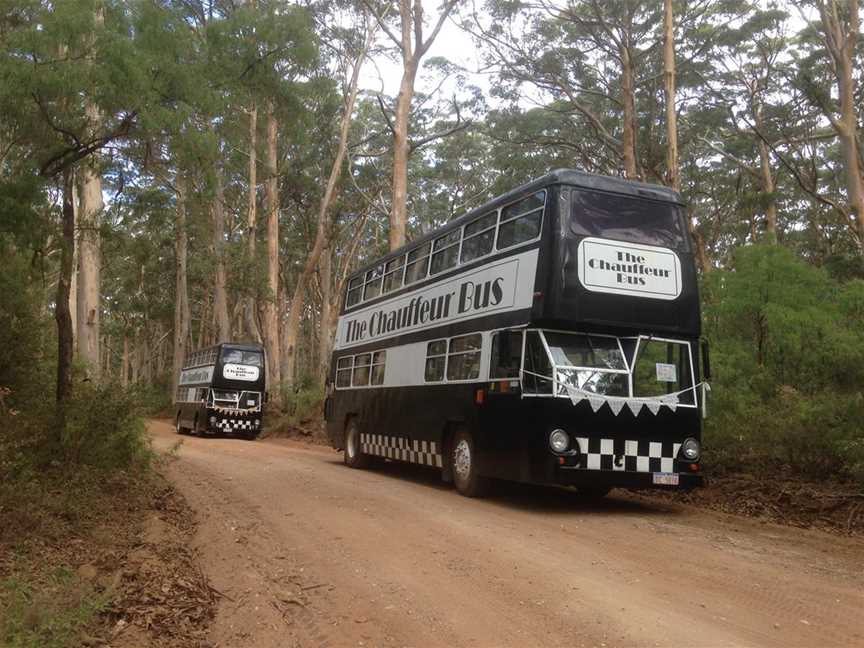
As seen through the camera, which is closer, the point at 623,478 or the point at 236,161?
the point at 623,478

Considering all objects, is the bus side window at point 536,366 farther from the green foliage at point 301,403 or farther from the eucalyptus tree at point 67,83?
the green foliage at point 301,403

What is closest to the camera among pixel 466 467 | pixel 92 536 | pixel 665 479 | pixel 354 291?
pixel 92 536

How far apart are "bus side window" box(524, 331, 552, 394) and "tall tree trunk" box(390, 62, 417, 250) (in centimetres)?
1186

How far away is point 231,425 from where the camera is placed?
26.4m

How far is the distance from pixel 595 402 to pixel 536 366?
0.82 m

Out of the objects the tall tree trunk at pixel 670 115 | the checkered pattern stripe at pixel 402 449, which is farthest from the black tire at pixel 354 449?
the tall tree trunk at pixel 670 115

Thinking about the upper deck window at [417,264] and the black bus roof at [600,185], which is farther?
the upper deck window at [417,264]

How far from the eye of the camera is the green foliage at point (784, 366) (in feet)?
31.6

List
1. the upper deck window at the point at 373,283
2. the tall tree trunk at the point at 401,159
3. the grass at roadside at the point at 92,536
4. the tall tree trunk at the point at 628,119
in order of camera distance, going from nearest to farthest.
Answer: the grass at roadside at the point at 92,536, the upper deck window at the point at 373,283, the tall tree trunk at the point at 401,159, the tall tree trunk at the point at 628,119

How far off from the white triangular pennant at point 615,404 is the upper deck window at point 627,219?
1980mm

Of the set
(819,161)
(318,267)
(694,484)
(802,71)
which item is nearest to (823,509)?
(694,484)

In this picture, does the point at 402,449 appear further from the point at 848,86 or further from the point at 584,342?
the point at 848,86

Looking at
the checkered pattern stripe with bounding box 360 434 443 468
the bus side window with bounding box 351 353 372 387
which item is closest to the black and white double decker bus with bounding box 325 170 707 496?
the checkered pattern stripe with bounding box 360 434 443 468

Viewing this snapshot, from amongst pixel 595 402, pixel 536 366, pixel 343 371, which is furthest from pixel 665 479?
pixel 343 371
